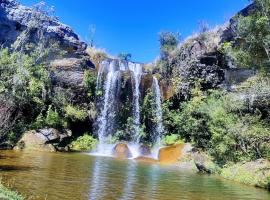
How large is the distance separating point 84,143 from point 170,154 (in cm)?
821

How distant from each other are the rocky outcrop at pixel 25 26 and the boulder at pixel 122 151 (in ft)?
42.0

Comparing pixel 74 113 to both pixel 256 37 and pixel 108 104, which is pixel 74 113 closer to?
pixel 108 104

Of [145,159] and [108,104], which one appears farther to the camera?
[108,104]

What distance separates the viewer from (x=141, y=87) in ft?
128

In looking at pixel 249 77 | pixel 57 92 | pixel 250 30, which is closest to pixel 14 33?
pixel 57 92

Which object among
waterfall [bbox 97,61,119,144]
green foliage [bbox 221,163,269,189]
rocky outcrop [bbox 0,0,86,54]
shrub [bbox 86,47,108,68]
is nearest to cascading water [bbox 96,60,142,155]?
waterfall [bbox 97,61,119,144]

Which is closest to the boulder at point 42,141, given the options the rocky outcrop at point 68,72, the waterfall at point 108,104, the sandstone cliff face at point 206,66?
the waterfall at point 108,104

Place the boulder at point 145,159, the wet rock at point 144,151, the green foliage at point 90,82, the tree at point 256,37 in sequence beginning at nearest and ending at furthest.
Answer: the tree at point 256,37, the boulder at point 145,159, the wet rock at point 144,151, the green foliage at point 90,82

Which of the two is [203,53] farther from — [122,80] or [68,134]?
[68,134]

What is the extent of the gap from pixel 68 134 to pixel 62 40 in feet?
37.6

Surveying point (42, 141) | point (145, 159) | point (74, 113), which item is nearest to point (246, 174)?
point (145, 159)

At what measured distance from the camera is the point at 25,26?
39469 millimetres

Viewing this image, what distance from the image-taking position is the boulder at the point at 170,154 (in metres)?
29.9

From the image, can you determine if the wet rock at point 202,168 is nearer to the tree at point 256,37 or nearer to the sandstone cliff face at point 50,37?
the tree at point 256,37
